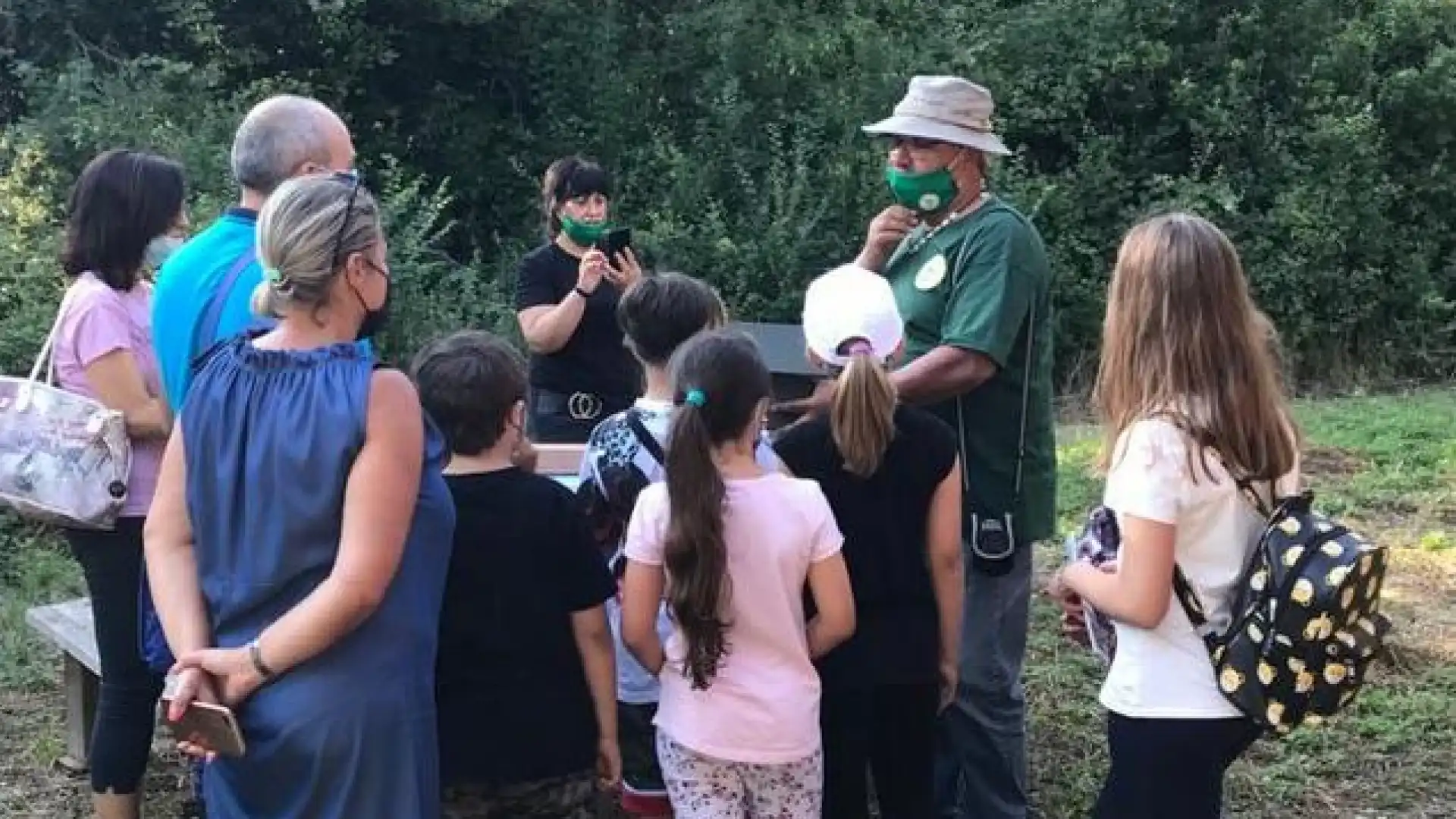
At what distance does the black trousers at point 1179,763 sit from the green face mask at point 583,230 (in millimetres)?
2514

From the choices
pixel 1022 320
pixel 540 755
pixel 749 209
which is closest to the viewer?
pixel 540 755

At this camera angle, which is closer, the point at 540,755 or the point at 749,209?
the point at 540,755

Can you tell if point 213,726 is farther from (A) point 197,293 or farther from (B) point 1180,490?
(B) point 1180,490

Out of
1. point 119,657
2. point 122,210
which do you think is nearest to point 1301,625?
point 119,657

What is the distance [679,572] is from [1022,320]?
1.19 meters

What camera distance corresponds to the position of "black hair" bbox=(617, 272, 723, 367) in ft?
11.0

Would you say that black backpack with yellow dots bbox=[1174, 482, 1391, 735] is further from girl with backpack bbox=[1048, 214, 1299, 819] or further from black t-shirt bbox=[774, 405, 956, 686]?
black t-shirt bbox=[774, 405, 956, 686]

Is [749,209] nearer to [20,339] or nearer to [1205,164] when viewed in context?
[1205,164]

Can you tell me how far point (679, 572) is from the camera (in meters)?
2.96

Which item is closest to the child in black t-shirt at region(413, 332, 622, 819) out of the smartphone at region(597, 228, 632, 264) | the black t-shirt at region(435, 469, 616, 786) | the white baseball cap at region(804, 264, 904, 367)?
the black t-shirt at region(435, 469, 616, 786)

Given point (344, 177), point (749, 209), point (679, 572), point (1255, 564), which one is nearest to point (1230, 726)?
point (1255, 564)

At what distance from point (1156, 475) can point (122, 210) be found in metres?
2.45

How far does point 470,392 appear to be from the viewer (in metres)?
2.88

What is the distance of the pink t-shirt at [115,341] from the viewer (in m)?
3.64
